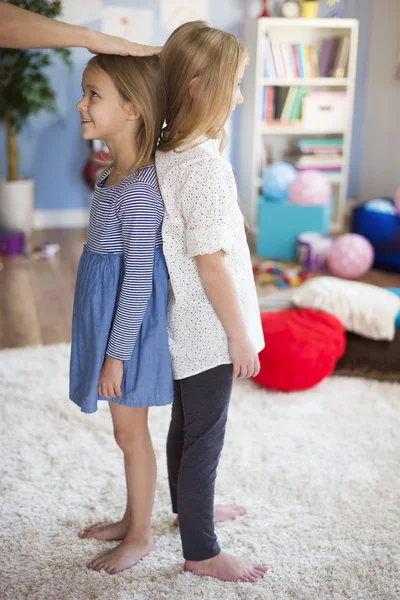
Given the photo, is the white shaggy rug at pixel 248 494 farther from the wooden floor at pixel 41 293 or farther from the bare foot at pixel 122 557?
the wooden floor at pixel 41 293

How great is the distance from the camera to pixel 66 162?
14.1 ft

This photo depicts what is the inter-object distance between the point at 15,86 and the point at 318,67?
1.90 meters

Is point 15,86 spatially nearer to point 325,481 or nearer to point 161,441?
point 161,441

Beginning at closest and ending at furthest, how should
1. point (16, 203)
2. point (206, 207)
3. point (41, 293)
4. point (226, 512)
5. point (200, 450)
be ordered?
1. point (206, 207)
2. point (200, 450)
3. point (226, 512)
4. point (41, 293)
5. point (16, 203)

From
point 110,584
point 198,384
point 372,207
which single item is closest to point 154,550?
point 110,584

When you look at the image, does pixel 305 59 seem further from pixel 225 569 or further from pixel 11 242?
pixel 225 569

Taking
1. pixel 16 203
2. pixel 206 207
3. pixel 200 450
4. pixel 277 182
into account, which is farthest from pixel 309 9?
pixel 200 450

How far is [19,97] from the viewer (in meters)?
3.63

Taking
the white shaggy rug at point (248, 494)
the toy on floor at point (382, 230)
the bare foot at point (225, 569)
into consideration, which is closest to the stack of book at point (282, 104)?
the toy on floor at point (382, 230)

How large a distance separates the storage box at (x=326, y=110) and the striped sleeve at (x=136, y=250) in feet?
10.6

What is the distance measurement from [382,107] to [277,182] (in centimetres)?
137

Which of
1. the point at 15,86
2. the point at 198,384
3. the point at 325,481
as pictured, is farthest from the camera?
the point at 15,86

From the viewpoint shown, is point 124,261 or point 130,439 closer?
point 124,261

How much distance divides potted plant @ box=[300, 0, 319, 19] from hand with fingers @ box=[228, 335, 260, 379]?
339cm
